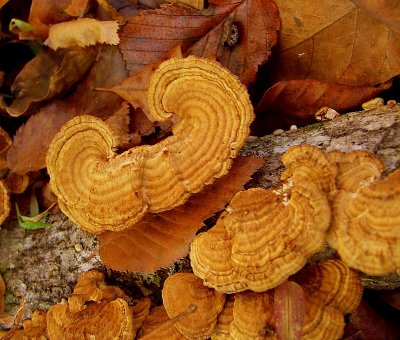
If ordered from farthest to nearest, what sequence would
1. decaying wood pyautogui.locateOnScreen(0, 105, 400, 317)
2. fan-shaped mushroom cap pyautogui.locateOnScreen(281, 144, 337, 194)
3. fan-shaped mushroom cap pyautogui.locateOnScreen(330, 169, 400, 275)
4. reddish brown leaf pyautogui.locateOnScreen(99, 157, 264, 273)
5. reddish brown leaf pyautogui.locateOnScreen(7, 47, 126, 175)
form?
reddish brown leaf pyautogui.locateOnScreen(7, 47, 126, 175)
reddish brown leaf pyautogui.locateOnScreen(99, 157, 264, 273)
decaying wood pyautogui.locateOnScreen(0, 105, 400, 317)
fan-shaped mushroom cap pyautogui.locateOnScreen(281, 144, 337, 194)
fan-shaped mushroom cap pyautogui.locateOnScreen(330, 169, 400, 275)

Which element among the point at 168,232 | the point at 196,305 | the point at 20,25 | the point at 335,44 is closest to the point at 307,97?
the point at 335,44

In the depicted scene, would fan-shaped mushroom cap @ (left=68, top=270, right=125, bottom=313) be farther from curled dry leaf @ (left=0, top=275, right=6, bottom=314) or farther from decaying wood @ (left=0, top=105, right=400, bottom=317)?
curled dry leaf @ (left=0, top=275, right=6, bottom=314)

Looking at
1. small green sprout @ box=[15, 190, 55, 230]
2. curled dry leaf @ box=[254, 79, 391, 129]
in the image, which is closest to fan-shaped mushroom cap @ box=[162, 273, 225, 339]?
small green sprout @ box=[15, 190, 55, 230]

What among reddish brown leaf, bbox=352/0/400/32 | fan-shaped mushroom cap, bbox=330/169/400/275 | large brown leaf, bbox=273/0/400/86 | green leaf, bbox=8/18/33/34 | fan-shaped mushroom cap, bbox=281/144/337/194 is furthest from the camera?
green leaf, bbox=8/18/33/34

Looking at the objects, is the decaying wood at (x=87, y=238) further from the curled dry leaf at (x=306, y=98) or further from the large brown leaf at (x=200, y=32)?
the large brown leaf at (x=200, y=32)

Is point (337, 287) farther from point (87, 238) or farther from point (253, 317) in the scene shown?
point (87, 238)

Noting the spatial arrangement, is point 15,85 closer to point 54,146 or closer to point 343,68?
point 54,146

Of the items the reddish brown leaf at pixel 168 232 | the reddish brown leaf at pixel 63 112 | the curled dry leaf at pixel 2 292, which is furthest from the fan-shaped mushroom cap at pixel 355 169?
the curled dry leaf at pixel 2 292
